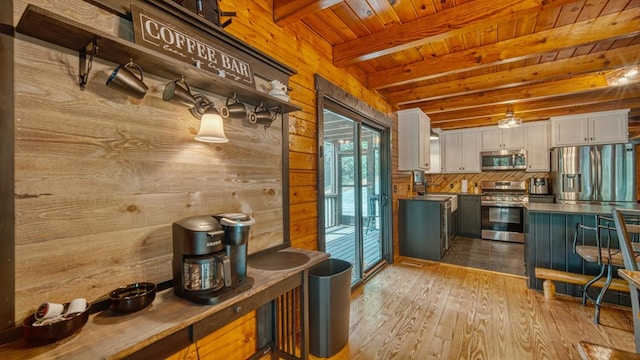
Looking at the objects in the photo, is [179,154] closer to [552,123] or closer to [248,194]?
[248,194]

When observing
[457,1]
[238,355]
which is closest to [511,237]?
[457,1]

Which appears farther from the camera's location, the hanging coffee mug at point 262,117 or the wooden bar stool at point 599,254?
the wooden bar stool at point 599,254

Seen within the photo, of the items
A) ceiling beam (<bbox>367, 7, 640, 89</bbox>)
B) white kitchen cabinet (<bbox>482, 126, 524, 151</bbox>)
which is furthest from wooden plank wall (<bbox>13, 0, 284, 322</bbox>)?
white kitchen cabinet (<bbox>482, 126, 524, 151</bbox>)

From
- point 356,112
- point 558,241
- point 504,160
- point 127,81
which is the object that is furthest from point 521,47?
point 504,160

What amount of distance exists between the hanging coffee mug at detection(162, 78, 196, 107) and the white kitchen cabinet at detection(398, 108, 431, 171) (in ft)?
11.4

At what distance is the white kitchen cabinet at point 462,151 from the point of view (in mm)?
5812

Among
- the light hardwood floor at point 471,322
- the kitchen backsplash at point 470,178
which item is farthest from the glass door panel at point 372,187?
the kitchen backsplash at point 470,178

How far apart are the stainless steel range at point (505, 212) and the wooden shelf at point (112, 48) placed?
5.42m

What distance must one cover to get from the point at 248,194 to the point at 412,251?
10.6 ft

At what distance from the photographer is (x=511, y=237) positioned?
16.3ft

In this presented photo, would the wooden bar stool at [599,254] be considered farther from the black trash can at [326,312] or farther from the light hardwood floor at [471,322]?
the black trash can at [326,312]

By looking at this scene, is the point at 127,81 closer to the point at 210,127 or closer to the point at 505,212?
the point at 210,127

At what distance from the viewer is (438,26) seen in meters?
2.04

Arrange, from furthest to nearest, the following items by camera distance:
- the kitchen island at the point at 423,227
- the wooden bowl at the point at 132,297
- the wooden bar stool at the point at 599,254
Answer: the kitchen island at the point at 423,227
the wooden bar stool at the point at 599,254
the wooden bowl at the point at 132,297
